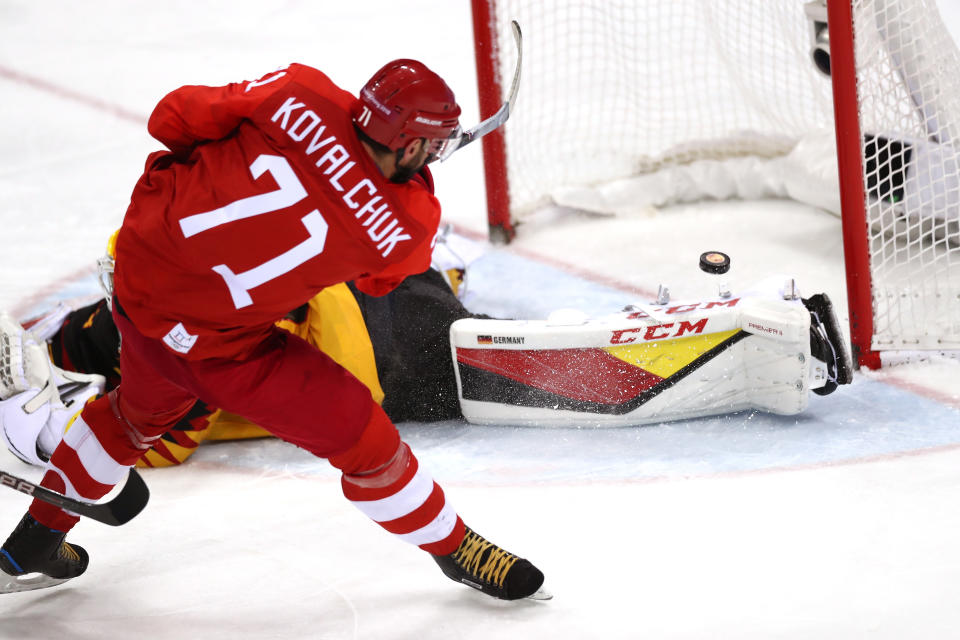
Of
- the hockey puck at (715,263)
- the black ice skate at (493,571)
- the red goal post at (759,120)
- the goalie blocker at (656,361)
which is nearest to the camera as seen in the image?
the black ice skate at (493,571)

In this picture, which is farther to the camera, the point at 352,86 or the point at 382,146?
the point at 352,86

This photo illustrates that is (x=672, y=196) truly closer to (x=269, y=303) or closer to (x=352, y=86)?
(x=352, y=86)

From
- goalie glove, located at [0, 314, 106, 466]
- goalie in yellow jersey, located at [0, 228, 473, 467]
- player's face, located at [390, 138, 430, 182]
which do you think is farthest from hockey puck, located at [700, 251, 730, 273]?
goalie glove, located at [0, 314, 106, 466]

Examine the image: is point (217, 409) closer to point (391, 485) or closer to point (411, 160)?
point (391, 485)

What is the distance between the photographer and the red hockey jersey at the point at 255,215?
1727 mm

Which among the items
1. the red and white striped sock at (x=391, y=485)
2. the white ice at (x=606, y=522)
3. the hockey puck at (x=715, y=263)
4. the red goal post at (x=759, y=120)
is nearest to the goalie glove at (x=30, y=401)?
the white ice at (x=606, y=522)

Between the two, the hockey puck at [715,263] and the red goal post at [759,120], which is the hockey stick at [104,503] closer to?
the hockey puck at [715,263]

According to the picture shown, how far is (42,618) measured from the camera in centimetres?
214

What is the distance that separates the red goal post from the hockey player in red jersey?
4.53ft

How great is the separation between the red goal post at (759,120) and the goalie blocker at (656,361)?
0.42m

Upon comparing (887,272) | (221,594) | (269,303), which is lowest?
(221,594)

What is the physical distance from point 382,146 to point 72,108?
3.92 metres

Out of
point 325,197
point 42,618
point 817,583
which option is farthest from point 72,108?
point 817,583

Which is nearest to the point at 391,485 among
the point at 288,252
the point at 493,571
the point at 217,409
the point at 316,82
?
the point at 493,571
